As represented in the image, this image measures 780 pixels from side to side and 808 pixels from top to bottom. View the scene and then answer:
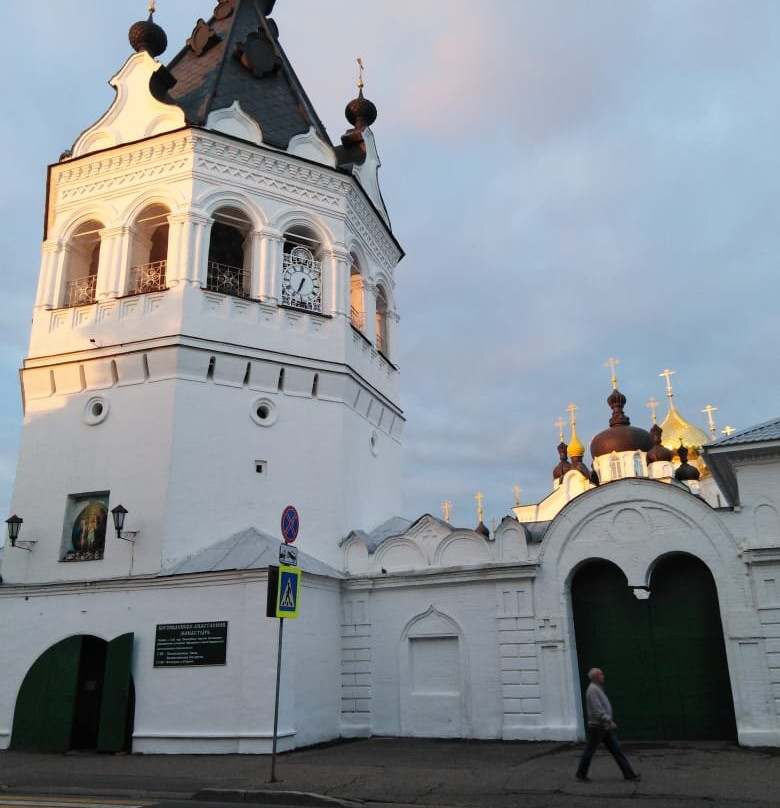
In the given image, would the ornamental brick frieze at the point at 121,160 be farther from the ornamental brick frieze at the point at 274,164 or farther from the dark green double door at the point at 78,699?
the dark green double door at the point at 78,699

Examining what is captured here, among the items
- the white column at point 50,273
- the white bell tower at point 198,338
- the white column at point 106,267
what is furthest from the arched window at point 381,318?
the white column at point 50,273

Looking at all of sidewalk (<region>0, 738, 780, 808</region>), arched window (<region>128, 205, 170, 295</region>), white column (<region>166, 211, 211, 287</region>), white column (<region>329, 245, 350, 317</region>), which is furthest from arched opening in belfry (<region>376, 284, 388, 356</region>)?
sidewalk (<region>0, 738, 780, 808</region>)

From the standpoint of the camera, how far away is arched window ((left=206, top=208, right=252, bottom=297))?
56.9 ft

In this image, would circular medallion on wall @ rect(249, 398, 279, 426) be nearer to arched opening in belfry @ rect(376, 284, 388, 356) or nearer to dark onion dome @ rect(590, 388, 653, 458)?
arched opening in belfry @ rect(376, 284, 388, 356)

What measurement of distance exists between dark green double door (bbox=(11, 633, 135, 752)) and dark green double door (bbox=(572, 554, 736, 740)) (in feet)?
26.0

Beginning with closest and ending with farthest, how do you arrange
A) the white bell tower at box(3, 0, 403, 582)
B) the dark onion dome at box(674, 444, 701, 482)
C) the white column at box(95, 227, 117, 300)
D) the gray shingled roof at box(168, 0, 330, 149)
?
the white bell tower at box(3, 0, 403, 582) < the white column at box(95, 227, 117, 300) < the gray shingled roof at box(168, 0, 330, 149) < the dark onion dome at box(674, 444, 701, 482)

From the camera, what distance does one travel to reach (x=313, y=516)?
52.2 feet

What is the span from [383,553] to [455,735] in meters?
3.55

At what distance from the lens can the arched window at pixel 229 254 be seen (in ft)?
56.9

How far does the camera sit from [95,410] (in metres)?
15.9

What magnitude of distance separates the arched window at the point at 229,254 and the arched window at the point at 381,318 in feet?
12.3

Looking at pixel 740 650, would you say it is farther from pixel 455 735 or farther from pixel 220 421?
pixel 220 421

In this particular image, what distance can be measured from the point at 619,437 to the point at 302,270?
23502mm

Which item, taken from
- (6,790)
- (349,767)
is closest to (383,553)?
(349,767)
